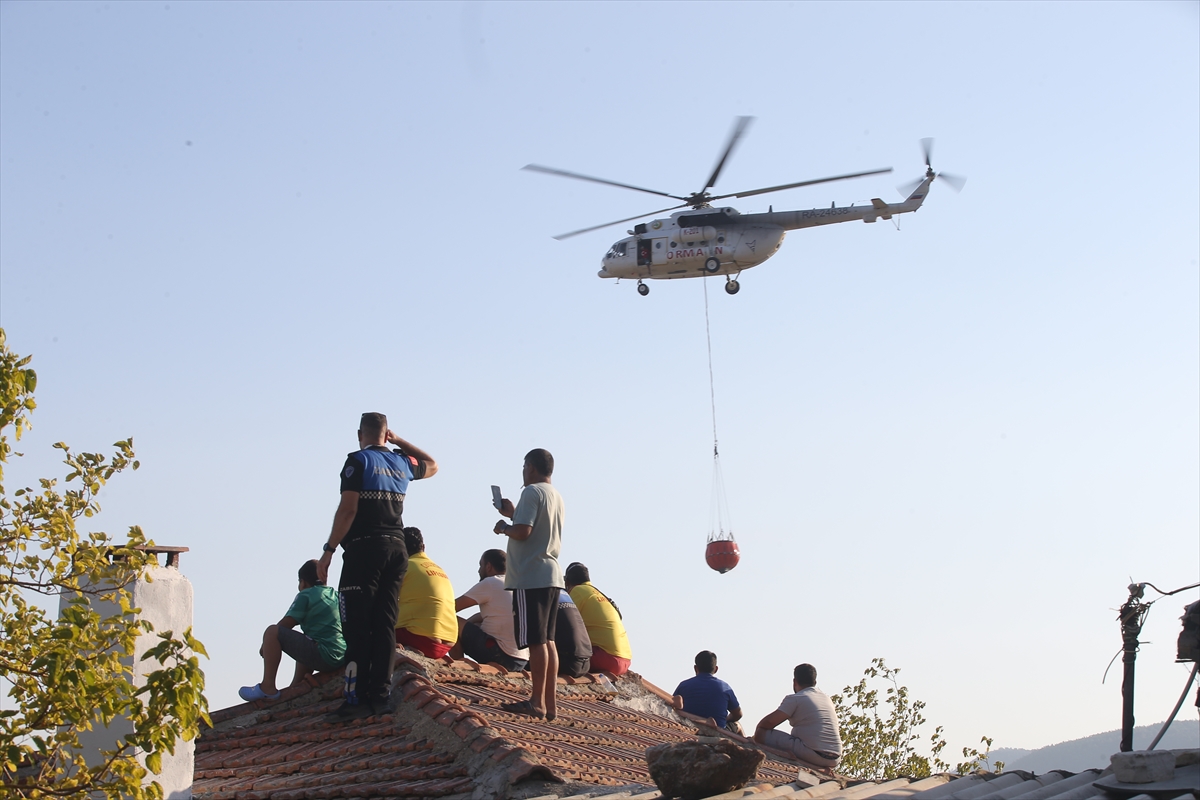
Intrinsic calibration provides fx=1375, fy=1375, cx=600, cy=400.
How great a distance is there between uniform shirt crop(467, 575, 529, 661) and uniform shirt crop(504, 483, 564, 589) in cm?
184

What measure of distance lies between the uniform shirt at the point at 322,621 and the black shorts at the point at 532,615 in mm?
1510

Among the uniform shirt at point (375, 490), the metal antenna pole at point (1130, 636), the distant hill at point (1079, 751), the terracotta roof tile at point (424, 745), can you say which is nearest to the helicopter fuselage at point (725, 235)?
the terracotta roof tile at point (424, 745)

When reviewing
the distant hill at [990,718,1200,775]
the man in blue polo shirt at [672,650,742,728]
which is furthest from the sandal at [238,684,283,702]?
the distant hill at [990,718,1200,775]

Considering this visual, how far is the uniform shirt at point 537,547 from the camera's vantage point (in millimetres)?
8586

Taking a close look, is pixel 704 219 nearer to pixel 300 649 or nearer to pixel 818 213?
pixel 818 213

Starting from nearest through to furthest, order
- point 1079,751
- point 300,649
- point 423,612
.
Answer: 1. point 300,649
2. point 423,612
3. point 1079,751

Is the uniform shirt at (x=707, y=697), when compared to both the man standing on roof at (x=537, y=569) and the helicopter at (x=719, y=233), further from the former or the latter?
the helicopter at (x=719, y=233)

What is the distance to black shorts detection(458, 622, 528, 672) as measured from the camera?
34.3 ft

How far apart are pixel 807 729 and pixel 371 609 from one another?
3.81 m

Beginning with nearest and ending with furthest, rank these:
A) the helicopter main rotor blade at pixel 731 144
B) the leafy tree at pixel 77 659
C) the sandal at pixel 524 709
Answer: the leafy tree at pixel 77 659 < the sandal at pixel 524 709 < the helicopter main rotor blade at pixel 731 144

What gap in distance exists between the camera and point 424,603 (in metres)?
9.55

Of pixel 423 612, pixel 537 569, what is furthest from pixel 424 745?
pixel 423 612

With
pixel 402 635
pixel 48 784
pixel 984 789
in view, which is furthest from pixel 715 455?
pixel 48 784

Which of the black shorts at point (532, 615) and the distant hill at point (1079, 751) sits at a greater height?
the black shorts at point (532, 615)
